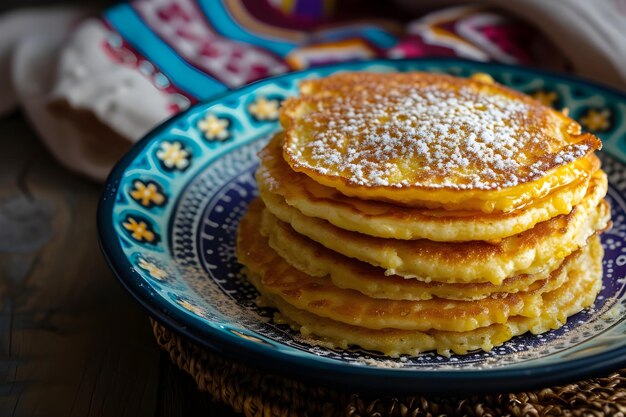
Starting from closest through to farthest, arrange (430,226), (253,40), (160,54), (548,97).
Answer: (430,226) → (548,97) → (160,54) → (253,40)

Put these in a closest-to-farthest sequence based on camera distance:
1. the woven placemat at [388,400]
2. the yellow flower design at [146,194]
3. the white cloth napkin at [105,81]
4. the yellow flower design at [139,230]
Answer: the woven placemat at [388,400]
the yellow flower design at [139,230]
the yellow flower design at [146,194]
the white cloth napkin at [105,81]

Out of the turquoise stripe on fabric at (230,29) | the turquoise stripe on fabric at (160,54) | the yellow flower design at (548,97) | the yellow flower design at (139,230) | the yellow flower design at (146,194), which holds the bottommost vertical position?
the yellow flower design at (139,230)

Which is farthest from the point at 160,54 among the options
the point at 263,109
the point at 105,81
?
the point at 263,109

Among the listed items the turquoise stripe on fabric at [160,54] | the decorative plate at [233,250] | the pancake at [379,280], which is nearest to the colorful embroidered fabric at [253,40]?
the turquoise stripe on fabric at [160,54]

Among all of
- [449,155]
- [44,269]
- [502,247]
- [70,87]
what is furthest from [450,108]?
[70,87]

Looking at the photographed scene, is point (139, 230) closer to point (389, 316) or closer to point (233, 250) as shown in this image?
point (233, 250)

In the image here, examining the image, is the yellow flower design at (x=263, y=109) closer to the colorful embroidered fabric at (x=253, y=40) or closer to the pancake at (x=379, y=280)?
the colorful embroidered fabric at (x=253, y=40)

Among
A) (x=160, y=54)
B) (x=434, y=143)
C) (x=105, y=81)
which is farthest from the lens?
(x=160, y=54)
